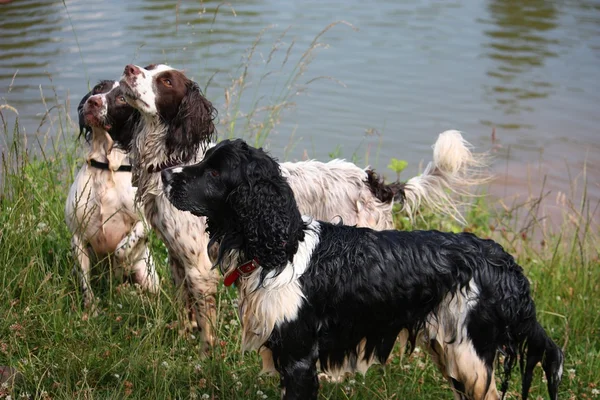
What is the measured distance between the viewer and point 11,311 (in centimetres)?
468

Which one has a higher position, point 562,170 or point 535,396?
point 535,396

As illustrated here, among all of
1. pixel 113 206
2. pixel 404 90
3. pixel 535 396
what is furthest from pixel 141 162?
pixel 404 90

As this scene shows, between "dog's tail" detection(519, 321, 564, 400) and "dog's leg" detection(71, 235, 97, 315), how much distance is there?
8.16ft

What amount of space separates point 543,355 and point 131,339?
2.19 metres

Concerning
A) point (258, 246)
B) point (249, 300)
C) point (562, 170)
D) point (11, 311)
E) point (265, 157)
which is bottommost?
point (562, 170)

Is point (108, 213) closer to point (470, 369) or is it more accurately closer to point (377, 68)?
point (470, 369)

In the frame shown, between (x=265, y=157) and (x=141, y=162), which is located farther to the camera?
(x=141, y=162)

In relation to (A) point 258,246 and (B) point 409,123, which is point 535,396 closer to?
(A) point 258,246

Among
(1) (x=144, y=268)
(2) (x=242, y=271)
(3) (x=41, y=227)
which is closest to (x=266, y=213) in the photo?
(2) (x=242, y=271)

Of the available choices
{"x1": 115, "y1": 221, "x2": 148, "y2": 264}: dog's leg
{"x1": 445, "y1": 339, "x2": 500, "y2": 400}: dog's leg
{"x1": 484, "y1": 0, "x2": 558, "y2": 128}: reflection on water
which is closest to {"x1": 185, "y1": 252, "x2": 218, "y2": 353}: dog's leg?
{"x1": 115, "y1": 221, "x2": 148, "y2": 264}: dog's leg

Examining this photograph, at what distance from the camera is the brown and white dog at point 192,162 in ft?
16.6

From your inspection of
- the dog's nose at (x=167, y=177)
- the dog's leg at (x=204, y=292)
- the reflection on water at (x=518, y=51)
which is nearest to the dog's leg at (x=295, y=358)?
the dog's nose at (x=167, y=177)

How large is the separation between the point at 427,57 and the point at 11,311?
29.0 feet

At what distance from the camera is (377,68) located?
11789mm
